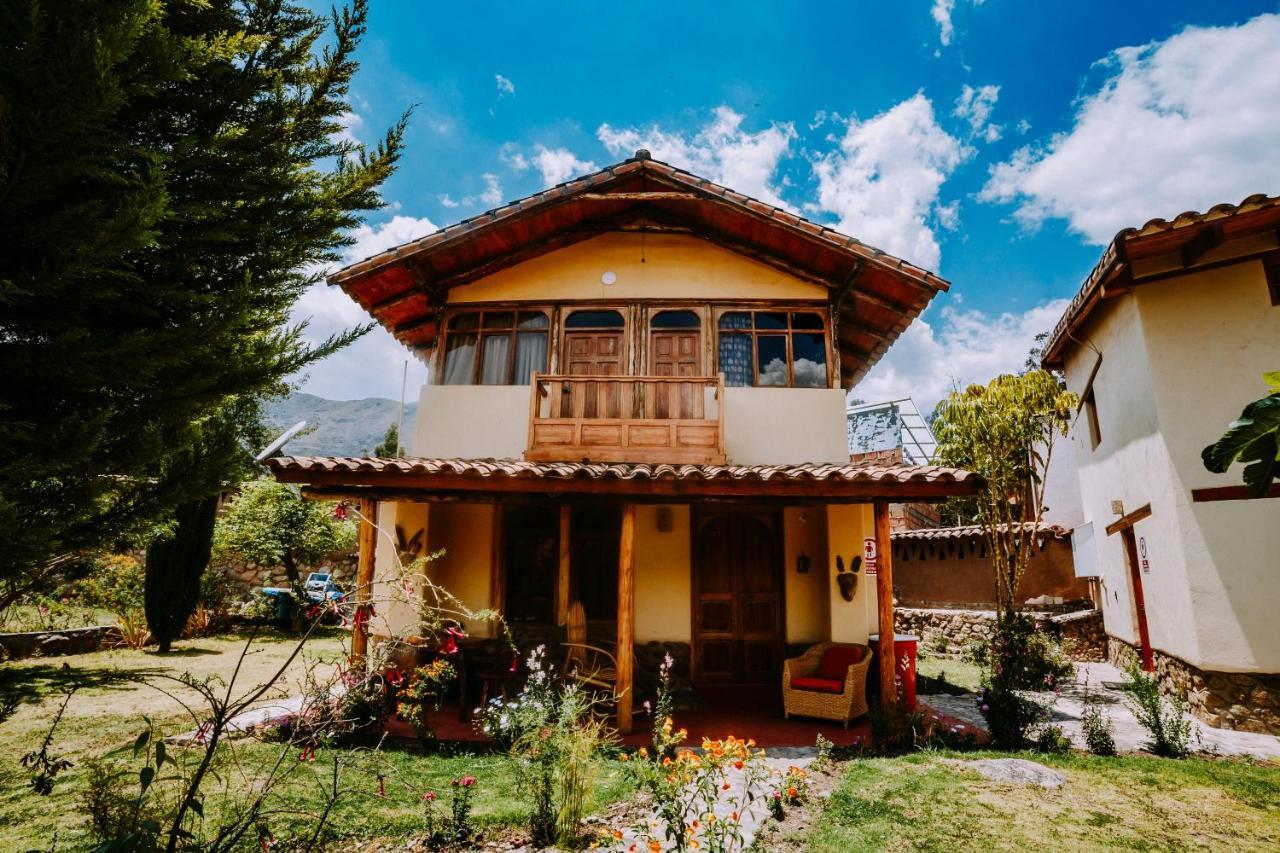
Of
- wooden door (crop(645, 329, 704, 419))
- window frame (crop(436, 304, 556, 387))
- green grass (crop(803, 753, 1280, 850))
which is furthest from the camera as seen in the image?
window frame (crop(436, 304, 556, 387))

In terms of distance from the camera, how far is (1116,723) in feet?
25.4

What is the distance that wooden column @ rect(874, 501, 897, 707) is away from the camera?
7.35m

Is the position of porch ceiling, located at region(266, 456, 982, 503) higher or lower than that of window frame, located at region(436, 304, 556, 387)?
lower

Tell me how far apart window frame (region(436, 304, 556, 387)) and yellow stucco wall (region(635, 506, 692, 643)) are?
3.10 meters

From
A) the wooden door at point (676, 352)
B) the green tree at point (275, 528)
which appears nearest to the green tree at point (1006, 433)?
the wooden door at point (676, 352)

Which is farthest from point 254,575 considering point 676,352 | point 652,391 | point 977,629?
point 977,629

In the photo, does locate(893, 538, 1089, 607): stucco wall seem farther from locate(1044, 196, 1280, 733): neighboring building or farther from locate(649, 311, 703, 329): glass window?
locate(649, 311, 703, 329): glass window

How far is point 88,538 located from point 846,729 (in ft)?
25.3

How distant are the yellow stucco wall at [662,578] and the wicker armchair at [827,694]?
6.13 ft

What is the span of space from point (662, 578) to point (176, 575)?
32.8 ft

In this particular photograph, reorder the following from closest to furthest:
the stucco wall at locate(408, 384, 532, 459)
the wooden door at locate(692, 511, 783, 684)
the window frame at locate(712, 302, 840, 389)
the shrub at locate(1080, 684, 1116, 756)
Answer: the shrub at locate(1080, 684, 1116, 756), the wooden door at locate(692, 511, 783, 684), the stucco wall at locate(408, 384, 532, 459), the window frame at locate(712, 302, 840, 389)

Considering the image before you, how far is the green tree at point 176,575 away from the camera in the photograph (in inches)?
478

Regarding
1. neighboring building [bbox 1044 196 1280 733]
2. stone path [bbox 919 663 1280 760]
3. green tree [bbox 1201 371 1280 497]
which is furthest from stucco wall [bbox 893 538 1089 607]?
green tree [bbox 1201 371 1280 497]

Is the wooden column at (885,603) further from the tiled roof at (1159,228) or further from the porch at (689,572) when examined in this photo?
the tiled roof at (1159,228)
